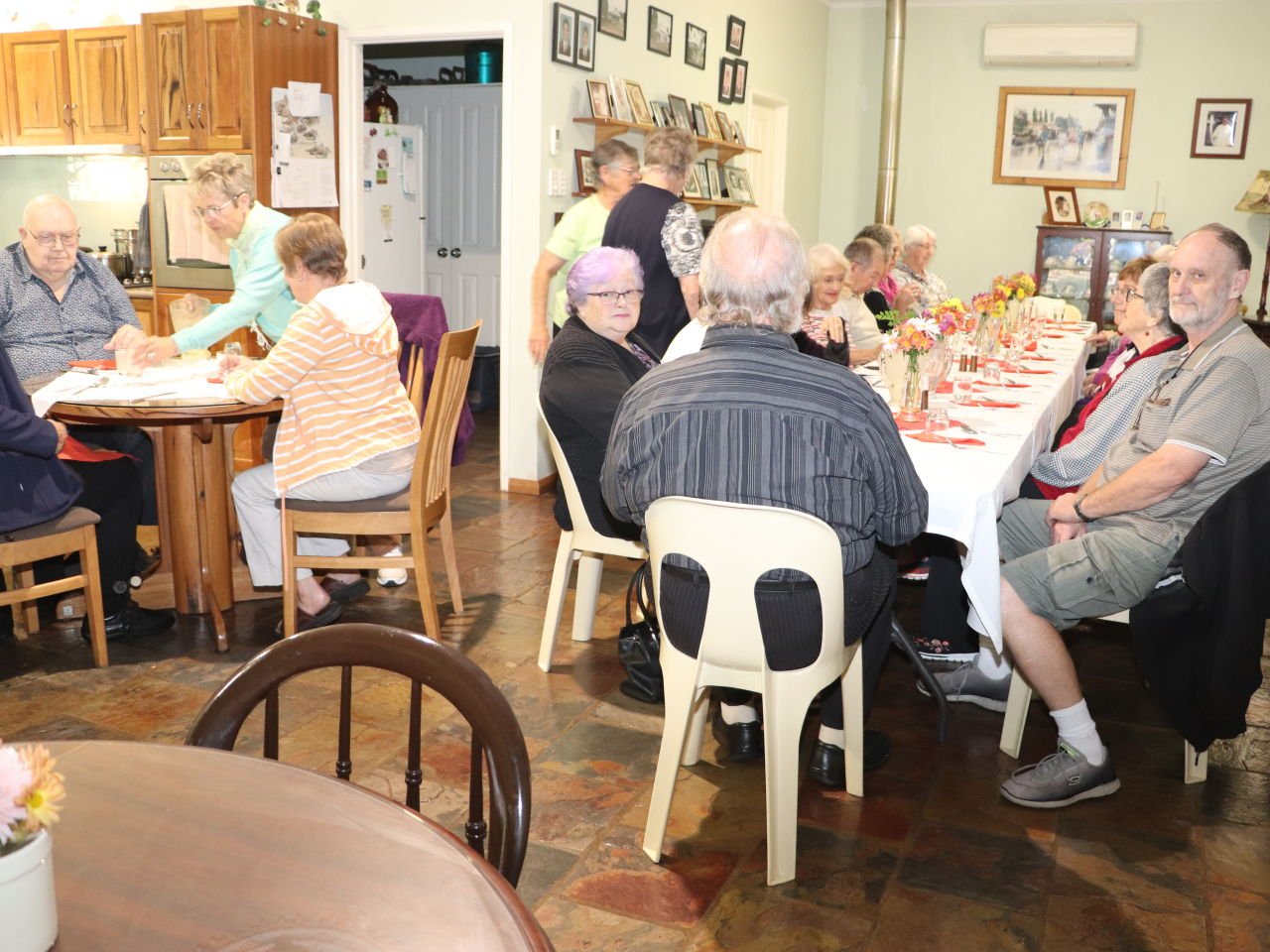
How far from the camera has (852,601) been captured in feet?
7.69

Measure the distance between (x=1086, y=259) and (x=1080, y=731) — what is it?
261 inches

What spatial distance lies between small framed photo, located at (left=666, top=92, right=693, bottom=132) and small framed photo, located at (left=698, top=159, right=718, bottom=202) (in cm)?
29

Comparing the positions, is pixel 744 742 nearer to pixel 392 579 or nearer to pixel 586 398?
pixel 586 398

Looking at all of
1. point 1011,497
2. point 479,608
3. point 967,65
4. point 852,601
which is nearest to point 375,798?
point 852,601

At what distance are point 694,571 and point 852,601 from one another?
0.35 meters

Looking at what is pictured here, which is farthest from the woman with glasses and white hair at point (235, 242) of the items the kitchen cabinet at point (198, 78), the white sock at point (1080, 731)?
the white sock at point (1080, 731)

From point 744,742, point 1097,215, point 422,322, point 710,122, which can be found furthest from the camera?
point 1097,215

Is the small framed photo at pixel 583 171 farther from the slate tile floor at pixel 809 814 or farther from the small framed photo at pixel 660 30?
the slate tile floor at pixel 809 814

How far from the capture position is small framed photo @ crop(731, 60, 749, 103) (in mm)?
7323

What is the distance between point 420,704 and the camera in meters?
1.32

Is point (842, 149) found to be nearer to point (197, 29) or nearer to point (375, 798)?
point (197, 29)

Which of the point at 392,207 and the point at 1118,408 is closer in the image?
the point at 1118,408

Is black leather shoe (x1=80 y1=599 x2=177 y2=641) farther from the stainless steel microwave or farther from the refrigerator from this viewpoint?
the refrigerator

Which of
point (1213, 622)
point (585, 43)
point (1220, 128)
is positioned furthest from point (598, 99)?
point (1220, 128)
